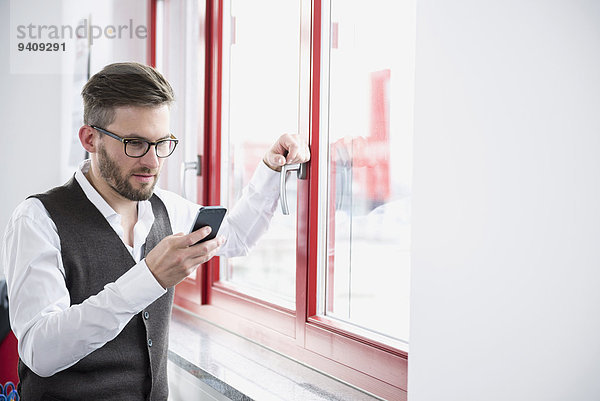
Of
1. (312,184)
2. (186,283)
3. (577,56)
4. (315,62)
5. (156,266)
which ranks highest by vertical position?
(315,62)

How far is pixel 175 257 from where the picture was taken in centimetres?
103

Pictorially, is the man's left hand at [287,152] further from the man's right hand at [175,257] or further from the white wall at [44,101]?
the white wall at [44,101]

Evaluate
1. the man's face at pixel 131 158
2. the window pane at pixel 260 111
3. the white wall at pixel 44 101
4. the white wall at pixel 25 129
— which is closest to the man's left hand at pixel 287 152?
the window pane at pixel 260 111

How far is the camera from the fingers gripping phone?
1.05 meters

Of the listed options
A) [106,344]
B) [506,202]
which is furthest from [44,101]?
[506,202]

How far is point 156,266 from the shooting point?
3.41ft

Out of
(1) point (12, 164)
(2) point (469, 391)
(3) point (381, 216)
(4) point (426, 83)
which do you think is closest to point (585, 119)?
(4) point (426, 83)

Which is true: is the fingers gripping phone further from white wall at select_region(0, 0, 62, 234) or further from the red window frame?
white wall at select_region(0, 0, 62, 234)

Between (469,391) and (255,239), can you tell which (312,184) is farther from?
(469,391)

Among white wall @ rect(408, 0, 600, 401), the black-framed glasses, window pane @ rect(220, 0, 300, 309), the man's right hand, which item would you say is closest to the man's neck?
the black-framed glasses

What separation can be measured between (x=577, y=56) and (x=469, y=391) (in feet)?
1.40

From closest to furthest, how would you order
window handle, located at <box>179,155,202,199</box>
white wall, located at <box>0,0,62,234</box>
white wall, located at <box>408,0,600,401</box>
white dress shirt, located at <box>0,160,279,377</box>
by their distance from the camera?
white wall, located at <box>408,0,600,401</box>
white dress shirt, located at <box>0,160,279,377</box>
window handle, located at <box>179,155,202,199</box>
white wall, located at <box>0,0,62,234</box>

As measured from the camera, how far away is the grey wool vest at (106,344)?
1.17m

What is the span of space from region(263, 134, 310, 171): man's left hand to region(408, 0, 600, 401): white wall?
2.10 ft
